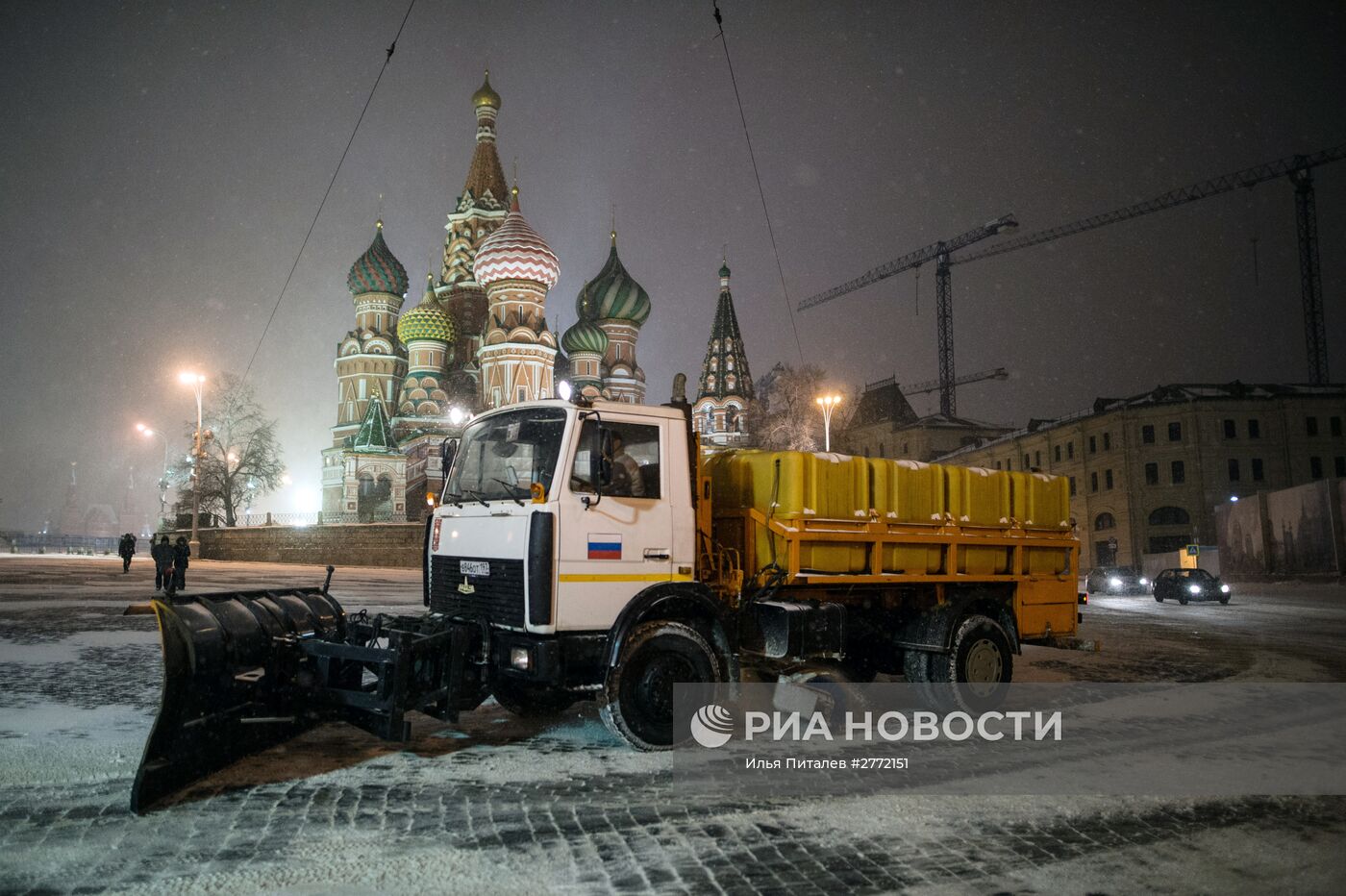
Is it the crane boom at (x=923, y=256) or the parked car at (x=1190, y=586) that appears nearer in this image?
the parked car at (x=1190, y=586)

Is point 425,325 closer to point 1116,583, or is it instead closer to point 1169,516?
point 1116,583

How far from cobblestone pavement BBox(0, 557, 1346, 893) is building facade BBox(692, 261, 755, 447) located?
75.2 metres

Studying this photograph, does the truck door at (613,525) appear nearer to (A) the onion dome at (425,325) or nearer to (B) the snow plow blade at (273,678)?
(B) the snow plow blade at (273,678)

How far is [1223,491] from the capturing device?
56906 mm

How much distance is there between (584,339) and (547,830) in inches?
2855

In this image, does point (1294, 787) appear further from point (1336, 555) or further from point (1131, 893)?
point (1336, 555)

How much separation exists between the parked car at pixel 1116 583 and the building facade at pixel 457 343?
116 feet

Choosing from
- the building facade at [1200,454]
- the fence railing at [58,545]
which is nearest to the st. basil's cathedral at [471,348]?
the fence railing at [58,545]

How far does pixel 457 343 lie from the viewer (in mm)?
73312

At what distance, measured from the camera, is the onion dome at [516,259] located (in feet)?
214

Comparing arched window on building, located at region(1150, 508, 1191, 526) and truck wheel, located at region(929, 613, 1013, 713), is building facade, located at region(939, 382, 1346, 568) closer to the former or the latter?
arched window on building, located at region(1150, 508, 1191, 526)

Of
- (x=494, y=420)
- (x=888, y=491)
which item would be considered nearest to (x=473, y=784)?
(x=494, y=420)

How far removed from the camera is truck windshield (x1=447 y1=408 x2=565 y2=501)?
6.61 meters

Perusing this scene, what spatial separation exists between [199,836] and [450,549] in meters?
2.86
